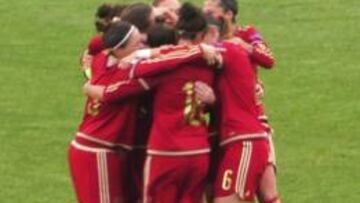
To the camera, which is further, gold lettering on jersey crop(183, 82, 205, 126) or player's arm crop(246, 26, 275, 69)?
player's arm crop(246, 26, 275, 69)

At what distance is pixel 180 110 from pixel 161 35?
0.54 m

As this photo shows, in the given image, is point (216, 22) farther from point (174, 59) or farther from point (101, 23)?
point (101, 23)

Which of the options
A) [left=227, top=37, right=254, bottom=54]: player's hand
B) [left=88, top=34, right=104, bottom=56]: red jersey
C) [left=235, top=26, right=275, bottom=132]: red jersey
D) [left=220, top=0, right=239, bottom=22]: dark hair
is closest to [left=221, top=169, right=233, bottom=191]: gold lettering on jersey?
[left=235, top=26, right=275, bottom=132]: red jersey

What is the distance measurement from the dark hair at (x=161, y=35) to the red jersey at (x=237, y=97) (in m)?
0.37

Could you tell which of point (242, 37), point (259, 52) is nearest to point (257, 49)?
point (259, 52)

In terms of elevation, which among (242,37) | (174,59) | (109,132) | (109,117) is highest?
(174,59)

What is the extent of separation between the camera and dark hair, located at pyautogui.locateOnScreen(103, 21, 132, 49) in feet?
35.3

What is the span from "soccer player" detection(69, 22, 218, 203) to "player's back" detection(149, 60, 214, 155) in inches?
7.3

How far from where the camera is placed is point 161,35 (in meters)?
10.8

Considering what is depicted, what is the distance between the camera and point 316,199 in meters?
14.0

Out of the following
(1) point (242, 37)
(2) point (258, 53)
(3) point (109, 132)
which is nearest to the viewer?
(3) point (109, 132)

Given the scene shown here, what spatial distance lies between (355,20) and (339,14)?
47 centimetres

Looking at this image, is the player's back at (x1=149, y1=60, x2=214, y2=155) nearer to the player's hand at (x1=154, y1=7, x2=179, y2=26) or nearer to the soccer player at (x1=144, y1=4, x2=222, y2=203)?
the soccer player at (x1=144, y1=4, x2=222, y2=203)

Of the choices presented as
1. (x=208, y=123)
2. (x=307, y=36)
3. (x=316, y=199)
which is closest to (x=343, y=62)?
(x=307, y=36)
